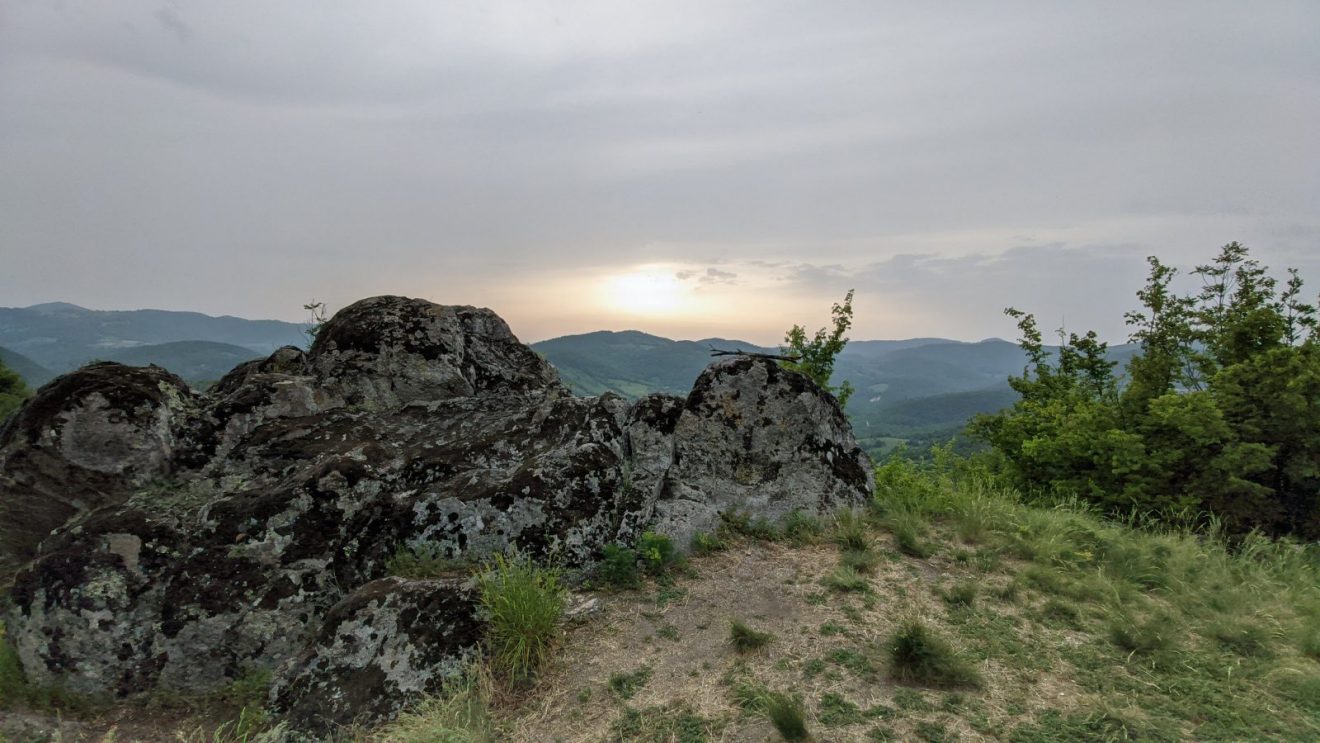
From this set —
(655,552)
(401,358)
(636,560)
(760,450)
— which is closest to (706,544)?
(655,552)

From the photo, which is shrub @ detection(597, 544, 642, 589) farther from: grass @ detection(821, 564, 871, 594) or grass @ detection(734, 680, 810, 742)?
grass @ detection(821, 564, 871, 594)

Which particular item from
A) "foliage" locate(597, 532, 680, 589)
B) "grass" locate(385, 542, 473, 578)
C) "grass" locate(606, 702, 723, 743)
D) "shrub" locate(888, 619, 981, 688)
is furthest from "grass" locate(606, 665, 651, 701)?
"grass" locate(385, 542, 473, 578)

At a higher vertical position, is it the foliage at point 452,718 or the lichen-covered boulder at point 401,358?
the lichen-covered boulder at point 401,358

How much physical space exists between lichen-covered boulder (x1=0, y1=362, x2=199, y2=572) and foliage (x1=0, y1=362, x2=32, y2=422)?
45.6 m

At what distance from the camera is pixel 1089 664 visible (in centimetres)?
554

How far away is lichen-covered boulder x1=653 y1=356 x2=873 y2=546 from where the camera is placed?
28.7 ft

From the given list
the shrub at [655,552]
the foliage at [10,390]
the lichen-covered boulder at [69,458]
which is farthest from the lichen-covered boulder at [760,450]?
the foliage at [10,390]

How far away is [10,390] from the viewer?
41.0 meters

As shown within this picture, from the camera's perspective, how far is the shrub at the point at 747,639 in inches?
227

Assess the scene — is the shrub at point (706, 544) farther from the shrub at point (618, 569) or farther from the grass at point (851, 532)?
the grass at point (851, 532)

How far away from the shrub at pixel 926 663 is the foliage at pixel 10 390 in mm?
55064

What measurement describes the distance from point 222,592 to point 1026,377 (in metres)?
25.6

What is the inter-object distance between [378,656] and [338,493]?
8.44 ft

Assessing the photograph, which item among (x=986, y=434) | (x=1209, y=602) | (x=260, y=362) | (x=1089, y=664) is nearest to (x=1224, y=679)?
(x=1089, y=664)
